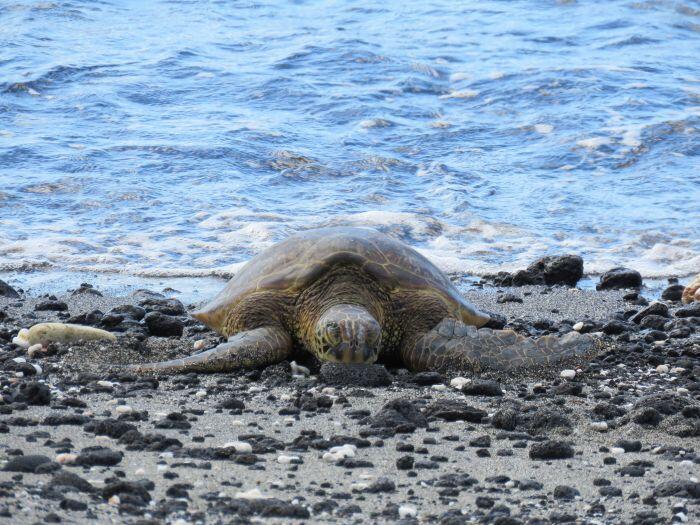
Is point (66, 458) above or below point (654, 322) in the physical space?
above

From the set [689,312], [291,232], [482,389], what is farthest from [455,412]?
[291,232]

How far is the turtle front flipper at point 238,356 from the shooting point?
4.99m

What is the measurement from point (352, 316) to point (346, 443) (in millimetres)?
1373

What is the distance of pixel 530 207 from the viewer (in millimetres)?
10891

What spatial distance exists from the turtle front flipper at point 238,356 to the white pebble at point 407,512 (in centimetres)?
218

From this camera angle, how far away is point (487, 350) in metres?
5.12

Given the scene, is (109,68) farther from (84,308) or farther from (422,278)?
(422,278)

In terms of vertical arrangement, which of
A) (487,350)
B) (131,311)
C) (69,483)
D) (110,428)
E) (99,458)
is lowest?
(131,311)

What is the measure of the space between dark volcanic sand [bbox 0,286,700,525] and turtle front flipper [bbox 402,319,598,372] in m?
0.10

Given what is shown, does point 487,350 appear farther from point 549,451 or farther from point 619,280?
point 619,280

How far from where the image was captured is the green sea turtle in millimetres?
5062

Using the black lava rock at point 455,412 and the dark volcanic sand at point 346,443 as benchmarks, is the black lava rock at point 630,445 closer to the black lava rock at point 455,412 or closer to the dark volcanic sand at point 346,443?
the dark volcanic sand at point 346,443

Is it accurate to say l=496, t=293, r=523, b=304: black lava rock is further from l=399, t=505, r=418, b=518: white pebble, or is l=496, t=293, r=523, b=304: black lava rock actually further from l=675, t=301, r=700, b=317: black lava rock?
l=399, t=505, r=418, b=518: white pebble

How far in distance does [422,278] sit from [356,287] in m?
0.42
